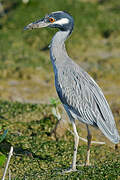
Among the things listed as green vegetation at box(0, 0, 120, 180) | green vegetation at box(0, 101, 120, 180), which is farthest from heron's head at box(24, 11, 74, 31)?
green vegetation at box(0, 101, 120, 180)

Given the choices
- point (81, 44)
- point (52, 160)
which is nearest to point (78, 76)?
point (52, 160)

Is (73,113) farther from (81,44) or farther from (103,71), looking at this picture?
(81,44)

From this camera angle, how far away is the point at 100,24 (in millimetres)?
11328

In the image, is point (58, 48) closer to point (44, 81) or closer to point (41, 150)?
point (41, 150)

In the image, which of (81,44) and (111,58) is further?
(81,44)

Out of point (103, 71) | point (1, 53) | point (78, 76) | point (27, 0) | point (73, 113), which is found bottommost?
point (73, 113)

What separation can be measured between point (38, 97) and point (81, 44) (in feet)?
10.7

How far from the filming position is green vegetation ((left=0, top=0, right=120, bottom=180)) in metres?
4.66

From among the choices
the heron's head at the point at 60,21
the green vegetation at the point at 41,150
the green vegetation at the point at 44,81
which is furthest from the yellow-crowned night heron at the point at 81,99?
the green vegetation at the point at 44,81

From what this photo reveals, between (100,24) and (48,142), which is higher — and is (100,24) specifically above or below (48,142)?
above

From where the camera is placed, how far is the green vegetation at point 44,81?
15.3 ft

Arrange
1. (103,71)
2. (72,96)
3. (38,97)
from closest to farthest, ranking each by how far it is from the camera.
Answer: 1. (72,96)
2. (38,97)
3. (103,71)

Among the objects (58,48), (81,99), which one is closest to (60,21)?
(58,48)

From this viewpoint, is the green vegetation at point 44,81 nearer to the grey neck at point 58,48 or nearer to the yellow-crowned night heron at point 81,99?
the yellow-crowned night heron at point 81,99
